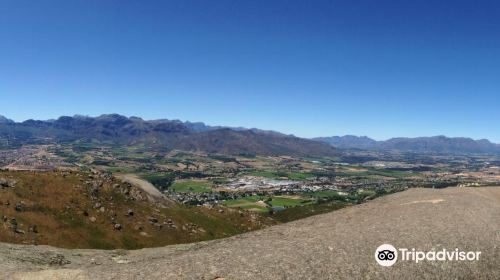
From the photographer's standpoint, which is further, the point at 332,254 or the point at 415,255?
the point at 415,255

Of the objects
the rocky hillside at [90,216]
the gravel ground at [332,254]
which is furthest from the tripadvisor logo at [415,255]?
the rocky hillside at [90,216]

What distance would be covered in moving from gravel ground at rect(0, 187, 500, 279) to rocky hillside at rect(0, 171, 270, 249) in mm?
30270

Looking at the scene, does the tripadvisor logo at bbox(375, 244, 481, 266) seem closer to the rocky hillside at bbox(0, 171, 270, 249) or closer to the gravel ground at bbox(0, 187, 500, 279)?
the gravel ground at bbox(0, 187, 500, 279)

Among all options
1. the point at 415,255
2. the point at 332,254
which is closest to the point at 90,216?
the point at 332,254

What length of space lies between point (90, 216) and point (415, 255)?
229 feet

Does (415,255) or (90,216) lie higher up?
(415,255)

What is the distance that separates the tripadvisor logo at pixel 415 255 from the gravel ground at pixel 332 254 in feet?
1.33

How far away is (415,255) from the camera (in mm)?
32250

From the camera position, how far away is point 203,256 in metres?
32.8

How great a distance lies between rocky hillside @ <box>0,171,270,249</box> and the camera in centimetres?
7363

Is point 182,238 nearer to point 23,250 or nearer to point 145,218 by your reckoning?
point 145,218

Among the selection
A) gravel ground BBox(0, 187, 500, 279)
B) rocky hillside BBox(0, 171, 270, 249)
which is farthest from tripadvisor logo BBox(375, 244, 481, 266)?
rocky hillside BBox(0, 171, 270, 249)

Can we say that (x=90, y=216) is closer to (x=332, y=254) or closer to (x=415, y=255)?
(x=332, y=254)

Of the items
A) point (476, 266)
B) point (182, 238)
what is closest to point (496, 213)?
point (476, 266)
